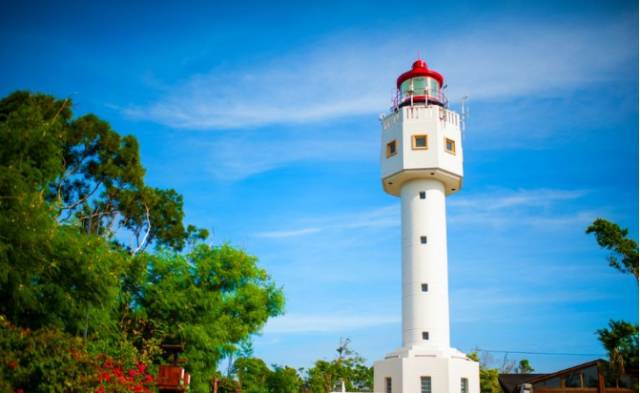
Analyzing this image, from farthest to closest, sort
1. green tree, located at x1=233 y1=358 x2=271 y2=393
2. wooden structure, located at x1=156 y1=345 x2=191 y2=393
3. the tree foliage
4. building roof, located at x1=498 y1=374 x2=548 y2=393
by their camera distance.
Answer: green tree, located at x1=233 y1=358 x2=271 y2=393
building roof, located at x1=498 y1=374 x2=548 y2=393
wooden structure, located at x1=156 y1=345 x2=191 y2=393
the tree foliage

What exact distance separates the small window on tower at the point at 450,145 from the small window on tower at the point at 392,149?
2492 millimetres

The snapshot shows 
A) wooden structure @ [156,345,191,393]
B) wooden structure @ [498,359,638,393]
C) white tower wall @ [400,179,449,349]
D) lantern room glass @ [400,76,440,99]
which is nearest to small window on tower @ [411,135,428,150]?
white tower wall @ [400,179,449,349]

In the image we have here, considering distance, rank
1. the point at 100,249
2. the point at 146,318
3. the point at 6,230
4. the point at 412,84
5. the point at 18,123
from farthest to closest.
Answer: the point at 412,84
the point at 146,318
the point at 100,249
the point at 18,123
the point at 6,230

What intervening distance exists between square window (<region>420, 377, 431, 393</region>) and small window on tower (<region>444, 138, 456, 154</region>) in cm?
1114

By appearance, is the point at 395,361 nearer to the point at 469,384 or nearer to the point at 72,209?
the point at 469,384

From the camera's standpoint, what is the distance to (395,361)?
28.3 meters

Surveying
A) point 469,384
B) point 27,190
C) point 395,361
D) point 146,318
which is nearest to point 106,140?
point 146,318

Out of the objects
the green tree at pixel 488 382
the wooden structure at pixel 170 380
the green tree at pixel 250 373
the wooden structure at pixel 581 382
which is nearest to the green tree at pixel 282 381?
the green tree at pixel 250 373

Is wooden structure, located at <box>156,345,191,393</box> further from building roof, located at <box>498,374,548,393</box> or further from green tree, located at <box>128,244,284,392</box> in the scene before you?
building roof, located at <box>498,374,548,393</box>

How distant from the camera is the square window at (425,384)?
27453mm

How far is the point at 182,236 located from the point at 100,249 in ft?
51.3

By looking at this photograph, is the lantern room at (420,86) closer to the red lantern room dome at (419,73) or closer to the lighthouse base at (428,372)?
the red lantern room dome at (419,73)

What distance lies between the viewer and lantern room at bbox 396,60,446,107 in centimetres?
3316

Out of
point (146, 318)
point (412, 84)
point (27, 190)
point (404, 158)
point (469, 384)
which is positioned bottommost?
point (469, 384)
